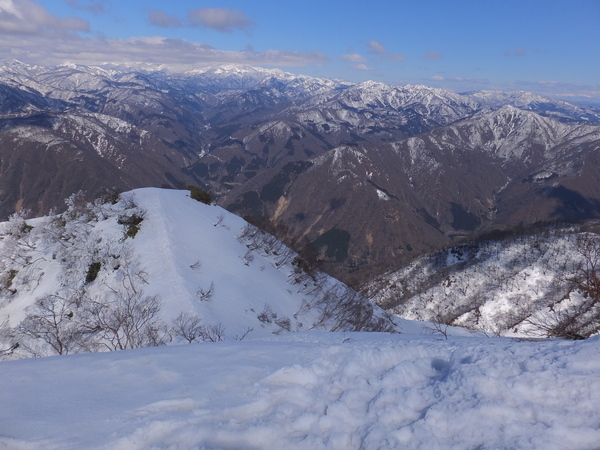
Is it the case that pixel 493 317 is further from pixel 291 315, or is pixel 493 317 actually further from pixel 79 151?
pixel 79 151

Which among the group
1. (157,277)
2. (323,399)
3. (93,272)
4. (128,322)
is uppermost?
(323,399)

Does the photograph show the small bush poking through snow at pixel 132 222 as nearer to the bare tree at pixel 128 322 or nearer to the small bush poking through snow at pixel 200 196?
the bare tree at pixel 128 322

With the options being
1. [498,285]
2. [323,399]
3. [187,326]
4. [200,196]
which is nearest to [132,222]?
[200,196]

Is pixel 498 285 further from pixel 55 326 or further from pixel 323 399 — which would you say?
pixel 55 326

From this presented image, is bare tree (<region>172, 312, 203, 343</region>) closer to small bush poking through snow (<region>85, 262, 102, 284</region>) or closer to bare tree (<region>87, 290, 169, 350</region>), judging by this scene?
bare tree (<region>87, 290, 169, 350</region>)

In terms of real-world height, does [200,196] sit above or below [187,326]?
above

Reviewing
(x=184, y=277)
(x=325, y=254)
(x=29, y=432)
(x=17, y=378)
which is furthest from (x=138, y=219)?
(x=325, y=254)
